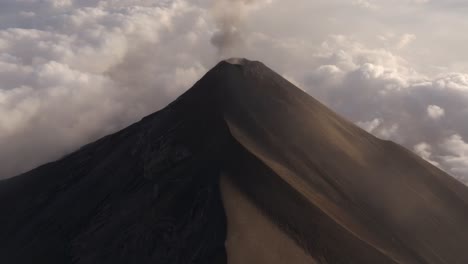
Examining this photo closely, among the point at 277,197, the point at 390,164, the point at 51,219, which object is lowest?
the point at 51,219

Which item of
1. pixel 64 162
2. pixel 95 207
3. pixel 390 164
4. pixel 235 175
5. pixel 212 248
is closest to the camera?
pixel 212 248

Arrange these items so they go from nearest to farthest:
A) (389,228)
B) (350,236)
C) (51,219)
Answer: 1. (350,236)
2. (389,228)
3. (51,219)

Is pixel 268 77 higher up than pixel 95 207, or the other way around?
pixel 268 77

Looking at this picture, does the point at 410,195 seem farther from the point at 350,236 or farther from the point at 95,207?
the point at 95,207

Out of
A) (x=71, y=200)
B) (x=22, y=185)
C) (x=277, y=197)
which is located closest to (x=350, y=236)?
(x=277, y=197)

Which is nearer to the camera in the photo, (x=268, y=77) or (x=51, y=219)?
(x=51, y=219)

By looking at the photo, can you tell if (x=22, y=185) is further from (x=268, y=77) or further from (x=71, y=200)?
(x=268, y=77)
